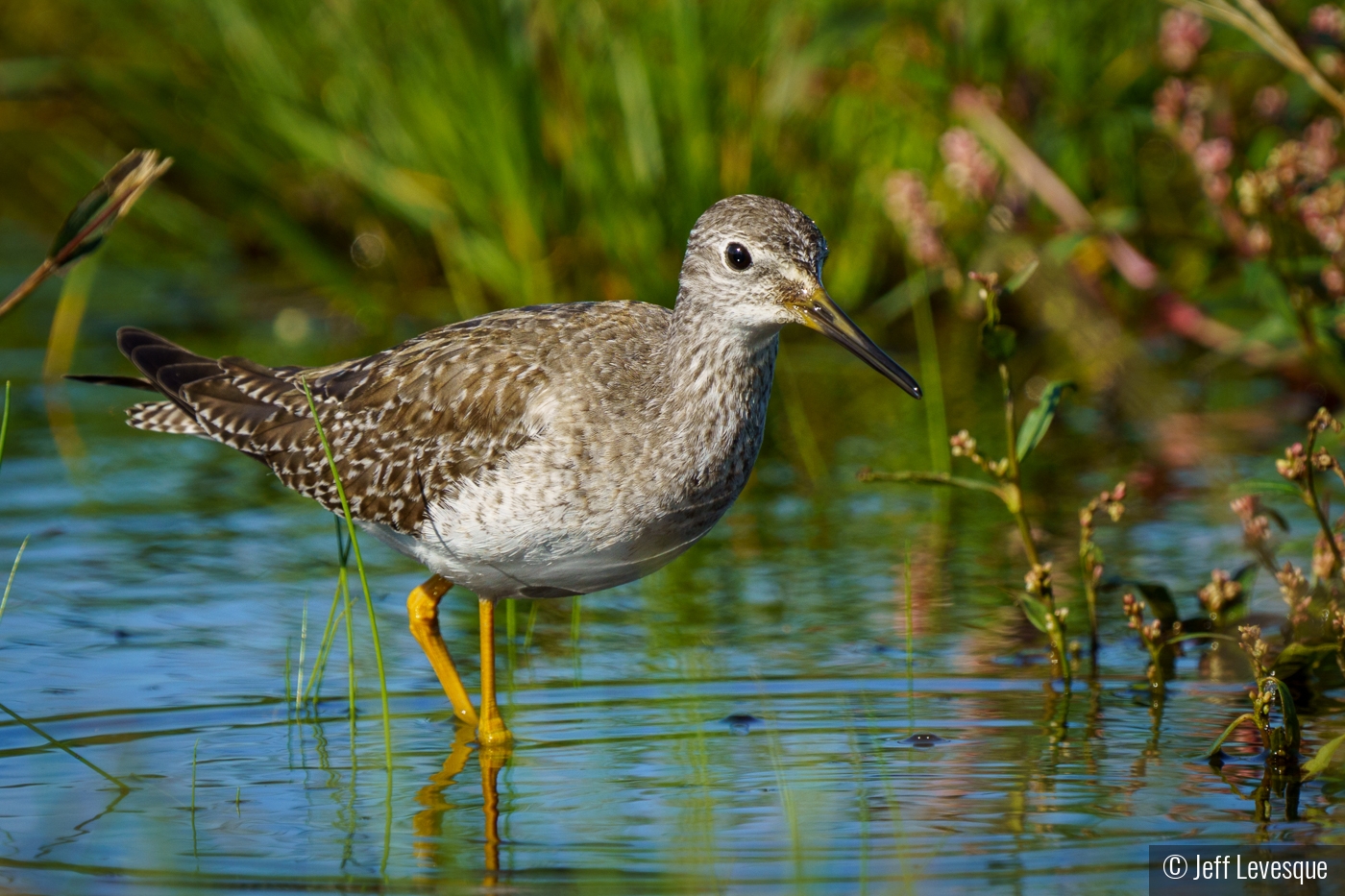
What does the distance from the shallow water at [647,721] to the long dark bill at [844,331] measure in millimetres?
1050

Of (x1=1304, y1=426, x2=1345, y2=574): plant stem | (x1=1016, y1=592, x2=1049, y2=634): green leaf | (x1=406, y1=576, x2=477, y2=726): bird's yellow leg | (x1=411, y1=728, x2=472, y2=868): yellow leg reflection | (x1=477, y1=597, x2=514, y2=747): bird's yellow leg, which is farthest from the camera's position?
(x1=406, y1=576, x2=477, y2=726): bird's yellow leg

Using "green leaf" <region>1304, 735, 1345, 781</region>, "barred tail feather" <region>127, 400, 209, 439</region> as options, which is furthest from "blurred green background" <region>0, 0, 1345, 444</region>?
"green leaf" <region>1304, 735, 1345, 781</region>

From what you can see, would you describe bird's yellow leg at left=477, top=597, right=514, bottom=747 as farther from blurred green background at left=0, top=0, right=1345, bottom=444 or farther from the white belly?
blurred green background at left=0, top=0, right=1345, bottom=444

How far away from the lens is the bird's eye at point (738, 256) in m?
5.48

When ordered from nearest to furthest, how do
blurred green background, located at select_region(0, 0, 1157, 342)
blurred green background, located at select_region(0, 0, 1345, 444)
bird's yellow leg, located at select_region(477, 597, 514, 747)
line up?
bird's yellow leg, located at select_region(477, 597, 514, 747)
blurred green background, located at select_region(0, 0, 1345, 444)
blurred green background, located at select_region(0, 0, 1157, 342)

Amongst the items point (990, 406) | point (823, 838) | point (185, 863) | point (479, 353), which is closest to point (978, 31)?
point (990, 406)

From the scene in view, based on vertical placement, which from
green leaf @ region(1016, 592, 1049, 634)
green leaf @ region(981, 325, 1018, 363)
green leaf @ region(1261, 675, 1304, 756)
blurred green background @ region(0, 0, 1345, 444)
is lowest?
green leaf @ region(1261, 675, 1304, 756)

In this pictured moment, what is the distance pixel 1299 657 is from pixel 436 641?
9.36ft

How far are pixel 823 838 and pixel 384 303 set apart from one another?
26.9 feet

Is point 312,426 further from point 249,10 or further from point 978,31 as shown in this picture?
point 249,10

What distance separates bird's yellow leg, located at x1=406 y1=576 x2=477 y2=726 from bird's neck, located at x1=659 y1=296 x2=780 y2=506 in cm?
103

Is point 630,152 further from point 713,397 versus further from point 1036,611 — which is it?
point 1036,611

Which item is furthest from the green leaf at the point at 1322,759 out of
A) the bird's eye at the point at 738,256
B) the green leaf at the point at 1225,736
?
the bird's eye at the point at 738,256

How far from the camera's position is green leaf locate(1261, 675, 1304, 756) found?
4543 mm
